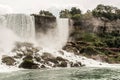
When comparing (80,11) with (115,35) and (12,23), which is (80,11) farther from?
(12,23)

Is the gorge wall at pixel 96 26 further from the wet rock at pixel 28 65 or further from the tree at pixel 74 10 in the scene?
the wet rock at pixel 28 65

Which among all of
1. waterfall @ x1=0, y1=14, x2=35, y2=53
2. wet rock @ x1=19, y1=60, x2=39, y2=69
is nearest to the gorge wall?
waterfall @ x1=0, y1=14, x2=35, y2=53

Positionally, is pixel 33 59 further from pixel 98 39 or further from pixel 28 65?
pixel 98 39

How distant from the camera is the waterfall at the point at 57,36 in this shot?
84438mm

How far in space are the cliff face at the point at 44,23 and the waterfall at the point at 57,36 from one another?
0.98 meters

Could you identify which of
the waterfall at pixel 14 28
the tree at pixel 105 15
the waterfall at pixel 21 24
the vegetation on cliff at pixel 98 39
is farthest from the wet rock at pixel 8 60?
the tree at pixel 105 15

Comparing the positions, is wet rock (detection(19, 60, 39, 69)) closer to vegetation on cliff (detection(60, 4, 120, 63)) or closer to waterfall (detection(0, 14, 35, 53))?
waterfall (detection(0, 14, 35, 53))

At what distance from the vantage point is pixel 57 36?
293ft

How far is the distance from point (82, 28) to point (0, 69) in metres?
39.8

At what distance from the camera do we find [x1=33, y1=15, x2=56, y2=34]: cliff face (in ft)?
278

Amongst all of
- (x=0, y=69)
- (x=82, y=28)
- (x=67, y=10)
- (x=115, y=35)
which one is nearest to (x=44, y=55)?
(x=0, y=69)

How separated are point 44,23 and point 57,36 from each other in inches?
203

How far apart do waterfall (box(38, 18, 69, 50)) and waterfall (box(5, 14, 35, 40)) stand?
14.8ft

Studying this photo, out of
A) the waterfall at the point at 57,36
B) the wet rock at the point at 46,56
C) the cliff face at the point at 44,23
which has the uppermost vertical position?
the cliff face at the point at 44,23
